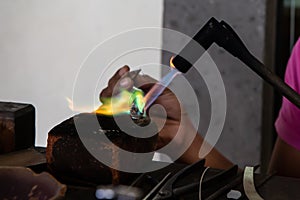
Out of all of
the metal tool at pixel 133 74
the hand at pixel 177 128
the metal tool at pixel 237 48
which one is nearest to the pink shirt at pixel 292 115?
the hand at pixel 177 128

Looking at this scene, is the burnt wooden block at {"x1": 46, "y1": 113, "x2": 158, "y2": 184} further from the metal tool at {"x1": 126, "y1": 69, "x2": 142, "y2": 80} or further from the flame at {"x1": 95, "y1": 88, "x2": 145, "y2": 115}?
the metal tool at {"x1": 126, "y1": 69, "x2": 142, "y2": 80}

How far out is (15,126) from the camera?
2.26 feet

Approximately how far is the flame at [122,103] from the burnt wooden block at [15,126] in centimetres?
9

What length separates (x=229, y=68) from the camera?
4.91 feet

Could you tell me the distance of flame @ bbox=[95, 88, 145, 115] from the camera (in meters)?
0.74

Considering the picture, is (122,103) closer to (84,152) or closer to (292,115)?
(84,152)

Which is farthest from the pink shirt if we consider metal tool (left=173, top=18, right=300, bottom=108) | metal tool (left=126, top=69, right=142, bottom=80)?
metal tool (left=173, top=18, right=300, bottom=108)

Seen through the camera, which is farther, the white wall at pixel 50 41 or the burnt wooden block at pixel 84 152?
the white wall at pixel 50 41

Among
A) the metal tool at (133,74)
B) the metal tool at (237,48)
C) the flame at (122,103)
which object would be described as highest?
the metal tool at (237,48)

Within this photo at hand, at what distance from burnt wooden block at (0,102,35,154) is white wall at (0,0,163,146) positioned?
93 centimetres

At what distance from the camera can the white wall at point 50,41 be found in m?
1.67

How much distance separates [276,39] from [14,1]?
89 centimetres

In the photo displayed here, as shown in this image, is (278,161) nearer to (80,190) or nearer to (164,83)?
(164,83)

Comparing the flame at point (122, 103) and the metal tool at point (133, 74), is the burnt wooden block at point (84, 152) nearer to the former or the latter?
Answer: the flame at point (122, 103)
